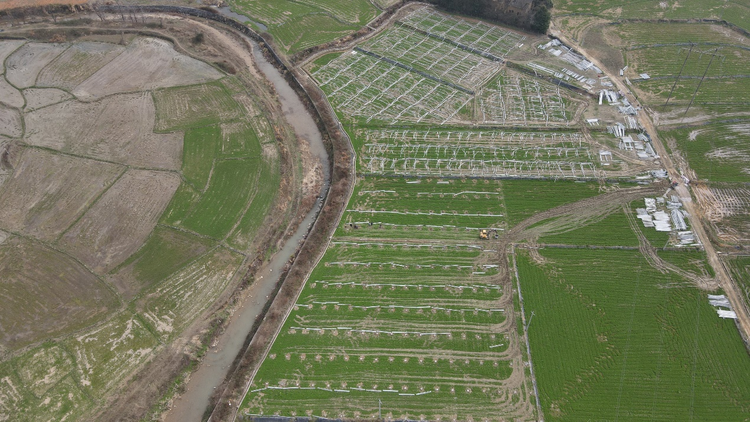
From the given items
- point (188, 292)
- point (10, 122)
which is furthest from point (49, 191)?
point (188, 292)

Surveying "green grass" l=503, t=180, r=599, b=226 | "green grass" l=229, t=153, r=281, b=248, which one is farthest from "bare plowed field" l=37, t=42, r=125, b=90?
"green grass" l=503, t=180, r=599, b=226

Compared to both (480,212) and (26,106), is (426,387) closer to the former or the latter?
(480,212)

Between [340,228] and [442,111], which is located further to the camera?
[442,111]

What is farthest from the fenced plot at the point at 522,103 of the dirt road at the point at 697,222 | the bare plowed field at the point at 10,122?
the bare plowed field at the point at 10,122

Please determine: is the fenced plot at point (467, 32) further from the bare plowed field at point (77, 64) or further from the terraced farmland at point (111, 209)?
the bare plowed field at point (77, 64)

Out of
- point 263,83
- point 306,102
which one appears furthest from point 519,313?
point 263,83

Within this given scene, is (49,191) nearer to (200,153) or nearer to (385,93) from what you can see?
(200,153)
